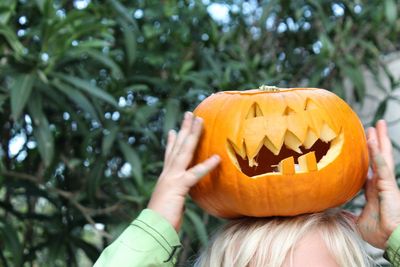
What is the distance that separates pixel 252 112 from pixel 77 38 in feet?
3.25

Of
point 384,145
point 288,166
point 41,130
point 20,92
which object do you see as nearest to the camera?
point 288,166

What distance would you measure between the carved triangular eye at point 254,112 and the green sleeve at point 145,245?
0.84ft

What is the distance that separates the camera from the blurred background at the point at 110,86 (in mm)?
2008

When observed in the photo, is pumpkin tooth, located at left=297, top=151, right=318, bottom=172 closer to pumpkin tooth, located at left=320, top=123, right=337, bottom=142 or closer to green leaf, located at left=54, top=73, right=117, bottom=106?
pumpkin tooth, located at left=320, top=123, right=337, bottom=142

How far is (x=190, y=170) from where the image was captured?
128 centimetres

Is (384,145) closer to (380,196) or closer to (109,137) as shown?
(380,196)

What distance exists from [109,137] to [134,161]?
0.12 m

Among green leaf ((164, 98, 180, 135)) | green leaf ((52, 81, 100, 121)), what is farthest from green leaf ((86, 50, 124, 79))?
green leaf ((164, 98, 180, 135))

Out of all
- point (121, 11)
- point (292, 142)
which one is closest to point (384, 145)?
point (292, 142)

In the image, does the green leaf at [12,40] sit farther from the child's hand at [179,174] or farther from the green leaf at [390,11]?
the green leaf at [390,11]

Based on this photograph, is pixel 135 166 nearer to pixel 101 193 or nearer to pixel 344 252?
pixel 101 193

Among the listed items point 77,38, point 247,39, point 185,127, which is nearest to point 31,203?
point 77,38

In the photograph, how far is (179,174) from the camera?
129cm

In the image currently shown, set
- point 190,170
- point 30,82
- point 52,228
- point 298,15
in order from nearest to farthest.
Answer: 1. point 190,170
2. point 30,82
3. point 52,228
4. point 298,15
